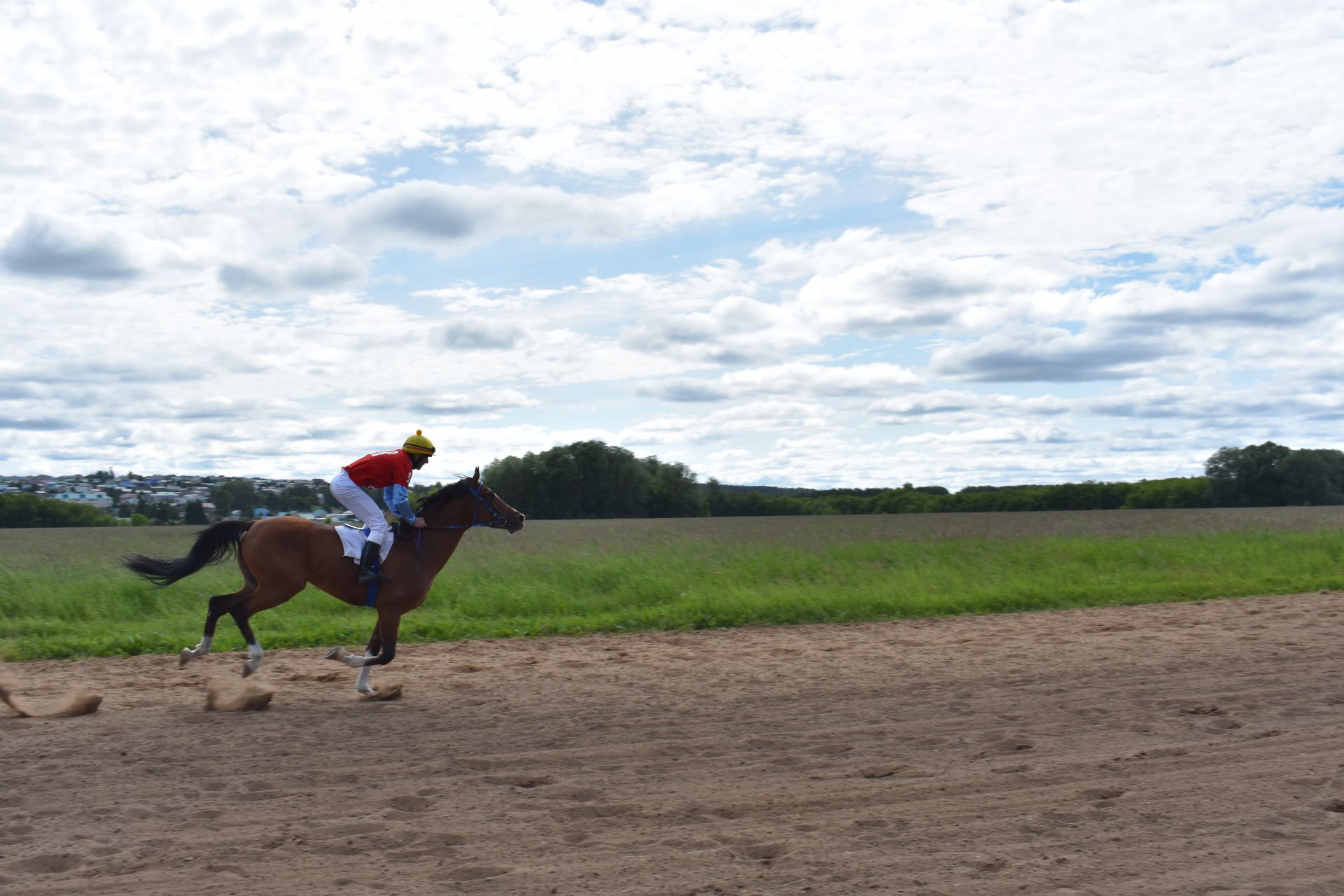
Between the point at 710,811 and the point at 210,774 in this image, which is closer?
the point at 710,811

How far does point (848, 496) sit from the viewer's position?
56.3m

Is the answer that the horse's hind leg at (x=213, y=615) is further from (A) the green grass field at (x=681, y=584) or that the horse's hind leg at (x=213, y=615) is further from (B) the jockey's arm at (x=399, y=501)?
(A) the green grass field at (x=681, y=584)

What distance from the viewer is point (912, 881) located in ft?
15.3

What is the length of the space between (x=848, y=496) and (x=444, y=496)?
4789 centimetres

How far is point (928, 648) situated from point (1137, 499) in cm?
4875

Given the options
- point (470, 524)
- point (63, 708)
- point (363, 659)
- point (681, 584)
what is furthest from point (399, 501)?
point (681, 584)

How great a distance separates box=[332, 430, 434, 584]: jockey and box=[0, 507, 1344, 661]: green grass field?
334 centimetres

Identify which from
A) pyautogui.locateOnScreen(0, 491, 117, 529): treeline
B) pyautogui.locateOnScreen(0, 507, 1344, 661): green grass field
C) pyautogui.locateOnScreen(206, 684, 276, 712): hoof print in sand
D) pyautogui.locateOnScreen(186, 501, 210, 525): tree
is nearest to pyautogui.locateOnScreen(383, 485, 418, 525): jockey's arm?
pyautogui.locateOnScreen(206, 684, 276, 712): hoof print in sand

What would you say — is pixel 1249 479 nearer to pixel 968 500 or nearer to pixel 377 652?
pixel 968 500

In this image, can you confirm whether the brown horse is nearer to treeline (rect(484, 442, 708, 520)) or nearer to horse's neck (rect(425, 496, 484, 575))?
horse's neck (rect(425, 496, 484, 575))

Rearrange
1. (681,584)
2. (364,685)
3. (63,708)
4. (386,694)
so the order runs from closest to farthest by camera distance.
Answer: (63,708) → (386,694) → (364,685) → (681,584)

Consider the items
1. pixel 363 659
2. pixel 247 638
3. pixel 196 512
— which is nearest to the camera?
pixel 363 659

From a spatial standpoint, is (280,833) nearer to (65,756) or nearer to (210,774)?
(210,774)

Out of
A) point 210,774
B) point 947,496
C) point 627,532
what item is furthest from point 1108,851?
point 947,496
